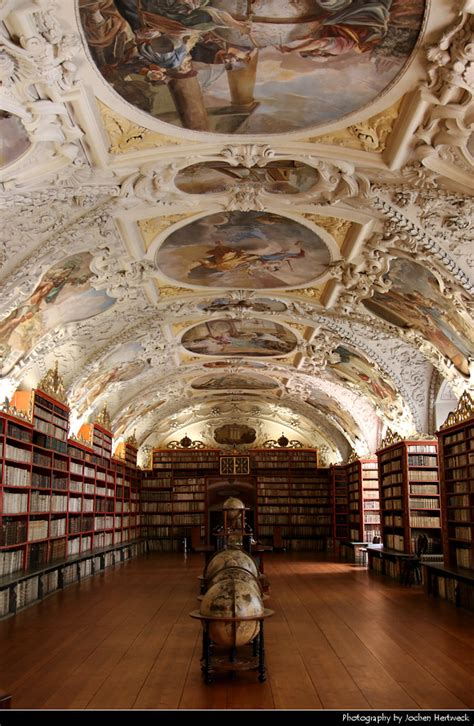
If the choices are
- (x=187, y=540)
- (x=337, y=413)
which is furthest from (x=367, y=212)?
(x=187, y=540)

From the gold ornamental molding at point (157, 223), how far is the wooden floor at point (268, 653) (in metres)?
5.76

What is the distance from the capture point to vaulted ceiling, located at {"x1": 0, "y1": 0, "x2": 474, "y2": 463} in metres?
6.11

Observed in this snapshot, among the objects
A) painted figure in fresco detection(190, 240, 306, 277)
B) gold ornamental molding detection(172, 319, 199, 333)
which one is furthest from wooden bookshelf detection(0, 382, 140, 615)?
painted figure in fresco detection(190, 240, 306, 277)

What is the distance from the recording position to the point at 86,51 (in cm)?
617

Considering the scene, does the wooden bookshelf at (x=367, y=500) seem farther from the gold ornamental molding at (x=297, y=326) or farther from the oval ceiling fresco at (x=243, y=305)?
the oval ceiling fresco at (x=243, y=305)

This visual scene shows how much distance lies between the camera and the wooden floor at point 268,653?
5.89m

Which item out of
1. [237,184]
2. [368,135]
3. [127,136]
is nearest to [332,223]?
[237,184]

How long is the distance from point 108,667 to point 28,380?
7.12 metres

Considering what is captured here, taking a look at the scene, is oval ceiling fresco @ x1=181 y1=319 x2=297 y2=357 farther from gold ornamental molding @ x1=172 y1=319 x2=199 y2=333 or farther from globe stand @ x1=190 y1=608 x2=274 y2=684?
globe stand @ x1=190 y1=608 x2=274 y2=684

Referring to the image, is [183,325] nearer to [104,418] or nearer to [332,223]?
[104,418]

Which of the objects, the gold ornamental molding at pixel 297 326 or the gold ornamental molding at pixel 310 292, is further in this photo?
the gold ornamental molding at pixel 297 326

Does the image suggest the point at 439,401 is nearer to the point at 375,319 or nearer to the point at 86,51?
the point at 375,319

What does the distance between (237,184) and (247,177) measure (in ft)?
0.73

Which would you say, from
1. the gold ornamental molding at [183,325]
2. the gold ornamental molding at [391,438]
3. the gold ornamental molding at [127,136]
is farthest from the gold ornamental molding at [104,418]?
the gold ornamental molding at [127,136]
